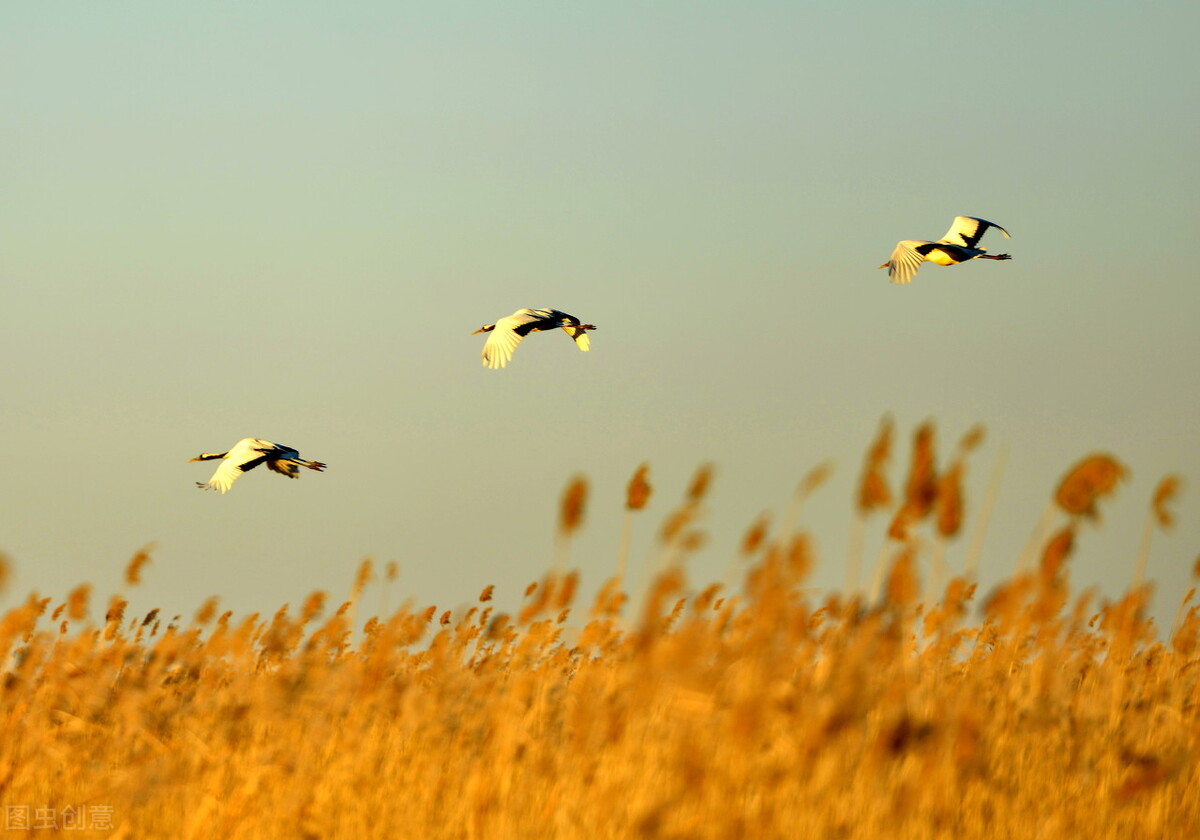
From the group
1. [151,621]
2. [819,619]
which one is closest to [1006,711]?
[819,619]

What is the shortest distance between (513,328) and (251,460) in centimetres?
267

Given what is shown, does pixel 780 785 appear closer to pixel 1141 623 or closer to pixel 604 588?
pixel 604 588

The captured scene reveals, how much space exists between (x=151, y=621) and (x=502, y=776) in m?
3.45

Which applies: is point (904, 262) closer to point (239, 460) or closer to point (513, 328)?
point (513, 328)

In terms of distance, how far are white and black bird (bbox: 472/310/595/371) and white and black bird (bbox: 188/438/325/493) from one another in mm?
1911

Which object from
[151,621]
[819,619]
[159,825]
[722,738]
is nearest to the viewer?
[722,738]

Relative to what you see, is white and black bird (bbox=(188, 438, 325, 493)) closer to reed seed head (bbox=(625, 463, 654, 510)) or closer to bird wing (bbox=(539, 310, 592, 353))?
bird wing (bbox=(539, 310, 592, 353))

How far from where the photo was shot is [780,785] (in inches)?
144

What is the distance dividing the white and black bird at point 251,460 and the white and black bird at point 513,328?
6.27ft

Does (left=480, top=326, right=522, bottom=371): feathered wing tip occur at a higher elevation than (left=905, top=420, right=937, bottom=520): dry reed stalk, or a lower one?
higher

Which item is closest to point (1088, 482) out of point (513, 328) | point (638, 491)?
point (638, 491)

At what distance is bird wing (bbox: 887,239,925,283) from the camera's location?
10.7 metres

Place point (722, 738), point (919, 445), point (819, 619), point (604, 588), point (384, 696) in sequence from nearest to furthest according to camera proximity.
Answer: point (919, 445) < point (722, 738) < point (604, 588) < point (384, 696) < point (819, 619)

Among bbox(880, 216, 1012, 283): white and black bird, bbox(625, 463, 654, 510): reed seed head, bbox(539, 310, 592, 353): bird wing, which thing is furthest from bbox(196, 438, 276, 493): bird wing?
bbox(625, 463, 654, 510): reed seed head
